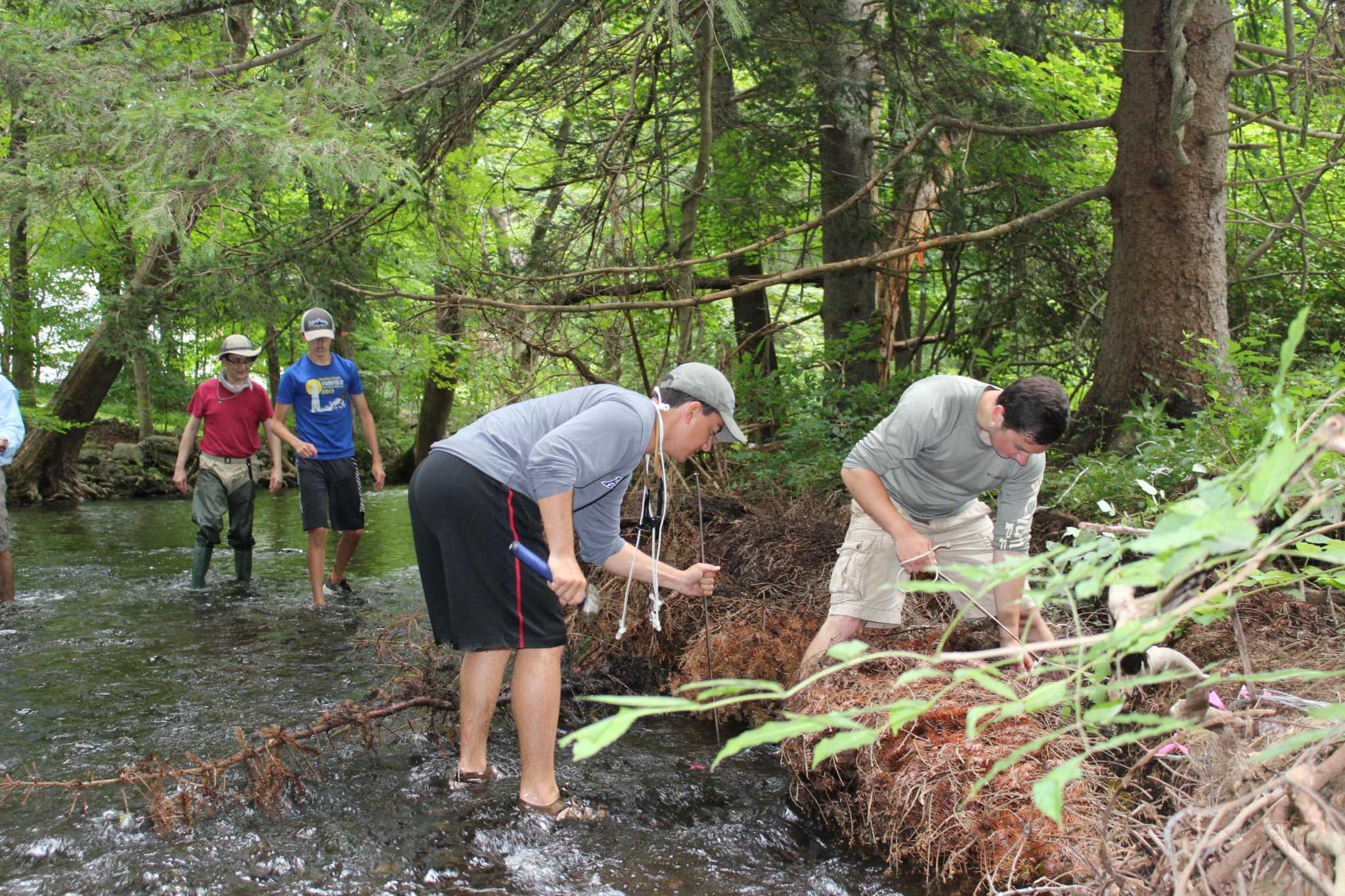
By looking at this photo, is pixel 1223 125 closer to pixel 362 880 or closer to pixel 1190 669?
pixel 1190 669

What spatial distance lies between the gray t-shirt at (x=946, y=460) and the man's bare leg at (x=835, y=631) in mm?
628

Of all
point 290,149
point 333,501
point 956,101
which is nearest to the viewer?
point 290,149

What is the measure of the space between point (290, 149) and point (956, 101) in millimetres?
5616

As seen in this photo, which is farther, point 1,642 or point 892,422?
point 1,642

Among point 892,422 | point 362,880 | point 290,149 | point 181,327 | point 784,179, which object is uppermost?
point 784,179

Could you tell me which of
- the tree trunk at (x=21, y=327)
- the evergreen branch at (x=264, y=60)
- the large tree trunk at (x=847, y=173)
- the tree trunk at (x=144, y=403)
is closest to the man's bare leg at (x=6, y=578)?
the evergreen branch at (x=264, y=60)

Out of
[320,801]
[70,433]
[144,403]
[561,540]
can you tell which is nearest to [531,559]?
[561,540]

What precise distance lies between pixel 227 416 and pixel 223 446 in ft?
0.81

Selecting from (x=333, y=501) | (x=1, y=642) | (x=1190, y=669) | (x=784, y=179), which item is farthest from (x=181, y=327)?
(x=1190, y=669)

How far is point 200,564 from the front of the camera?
27.6 ft

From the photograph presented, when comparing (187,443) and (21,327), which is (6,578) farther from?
(21,327)

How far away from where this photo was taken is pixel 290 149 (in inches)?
234

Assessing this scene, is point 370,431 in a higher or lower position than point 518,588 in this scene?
higher

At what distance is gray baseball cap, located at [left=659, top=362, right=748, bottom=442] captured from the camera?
3.83 m
